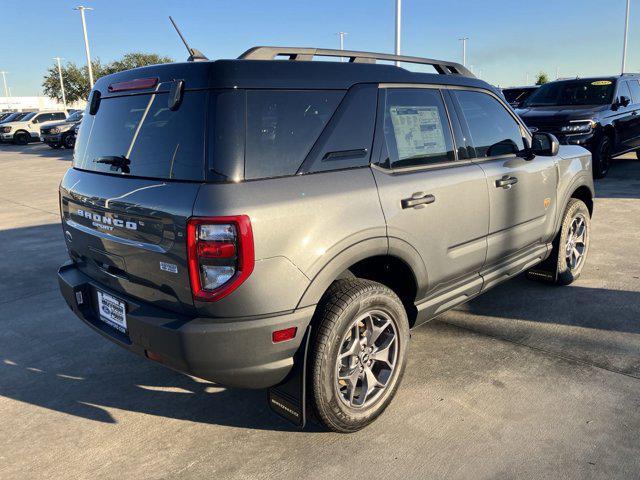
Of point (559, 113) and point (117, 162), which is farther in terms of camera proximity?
point (559, 113)

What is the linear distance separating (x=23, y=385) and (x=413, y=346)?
8.52 feet

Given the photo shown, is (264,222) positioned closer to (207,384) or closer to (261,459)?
(261,459)

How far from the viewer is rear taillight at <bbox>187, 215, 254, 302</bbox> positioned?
85.7 inches

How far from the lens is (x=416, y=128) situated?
123 inches

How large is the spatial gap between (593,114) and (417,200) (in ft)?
27.8

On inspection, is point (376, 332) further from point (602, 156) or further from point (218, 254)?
point (602, 156)

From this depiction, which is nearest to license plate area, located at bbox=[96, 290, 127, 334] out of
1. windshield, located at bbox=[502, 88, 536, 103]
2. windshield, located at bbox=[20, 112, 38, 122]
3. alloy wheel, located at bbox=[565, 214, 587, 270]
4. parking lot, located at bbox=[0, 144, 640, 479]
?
parking lot, located at bbox=[0, 144, 640, 479]

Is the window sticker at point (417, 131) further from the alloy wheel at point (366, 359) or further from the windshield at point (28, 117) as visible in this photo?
the windshield at point (28, 117)

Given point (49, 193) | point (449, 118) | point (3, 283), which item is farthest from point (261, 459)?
point (49, 193)

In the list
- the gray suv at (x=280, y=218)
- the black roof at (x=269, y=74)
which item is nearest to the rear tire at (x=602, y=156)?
the gray suv at (x=280, y=218)

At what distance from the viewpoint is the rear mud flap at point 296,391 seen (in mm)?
2480

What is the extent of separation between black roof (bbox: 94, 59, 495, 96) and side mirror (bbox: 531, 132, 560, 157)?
1.39 m

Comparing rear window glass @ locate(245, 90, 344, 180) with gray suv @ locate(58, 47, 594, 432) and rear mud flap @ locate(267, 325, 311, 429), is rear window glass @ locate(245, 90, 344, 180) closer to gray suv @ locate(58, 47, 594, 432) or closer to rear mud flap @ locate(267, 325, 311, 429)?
gray suv @ locate(58, 47, 594, 432)

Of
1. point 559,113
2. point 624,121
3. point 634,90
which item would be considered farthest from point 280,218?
point 634,90
